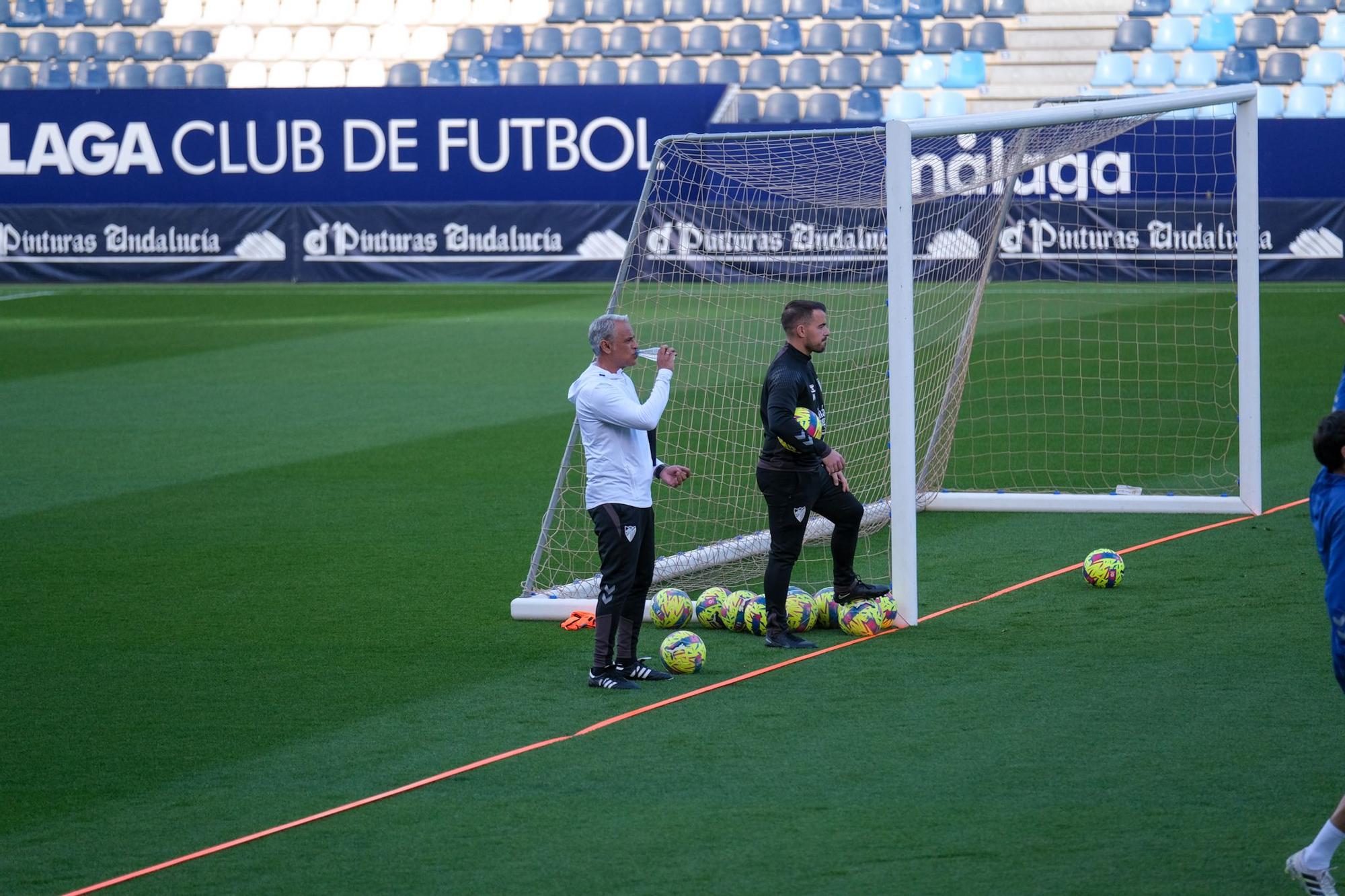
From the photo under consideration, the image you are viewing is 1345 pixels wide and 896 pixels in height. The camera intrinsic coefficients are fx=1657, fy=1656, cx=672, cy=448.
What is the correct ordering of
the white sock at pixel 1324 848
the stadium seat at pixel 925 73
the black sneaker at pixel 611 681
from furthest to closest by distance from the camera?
the stadium seat at pixel 925 73 → the black sneaker at pixel 611 681 → the white sock at pixel 1324 848

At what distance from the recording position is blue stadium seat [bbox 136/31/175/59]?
3462 centimetres

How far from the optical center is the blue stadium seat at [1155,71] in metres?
30.0

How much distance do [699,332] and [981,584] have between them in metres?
9.50

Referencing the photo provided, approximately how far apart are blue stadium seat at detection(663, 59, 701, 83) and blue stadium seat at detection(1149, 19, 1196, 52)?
336 inches

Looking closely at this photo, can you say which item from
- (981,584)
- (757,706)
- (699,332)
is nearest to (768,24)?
(699,332)

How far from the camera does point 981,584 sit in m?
9.62

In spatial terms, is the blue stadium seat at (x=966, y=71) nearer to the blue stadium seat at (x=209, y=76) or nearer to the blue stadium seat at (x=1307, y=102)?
the blue stadium seat at (x=1307, y=102)

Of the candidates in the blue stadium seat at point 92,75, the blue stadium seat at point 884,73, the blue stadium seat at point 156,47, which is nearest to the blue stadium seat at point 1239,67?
the blue stadium seat at point 884,73

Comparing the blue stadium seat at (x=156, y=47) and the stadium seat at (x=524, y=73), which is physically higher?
the blue stadium seat at (x=156, y=47)

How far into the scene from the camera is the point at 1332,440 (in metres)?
4.88

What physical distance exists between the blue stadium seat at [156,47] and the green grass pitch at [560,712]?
22.9m

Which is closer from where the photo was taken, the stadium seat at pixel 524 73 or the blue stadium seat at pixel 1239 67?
the blue stadium seat at pixel 1239 67

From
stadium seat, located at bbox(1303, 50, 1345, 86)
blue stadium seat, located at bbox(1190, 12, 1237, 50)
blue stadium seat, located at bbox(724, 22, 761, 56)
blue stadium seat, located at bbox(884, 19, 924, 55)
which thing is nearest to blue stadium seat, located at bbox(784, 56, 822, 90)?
blue stadium seat, located at bbox(724, 22, 761, 56)

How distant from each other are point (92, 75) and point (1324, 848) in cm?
3362
